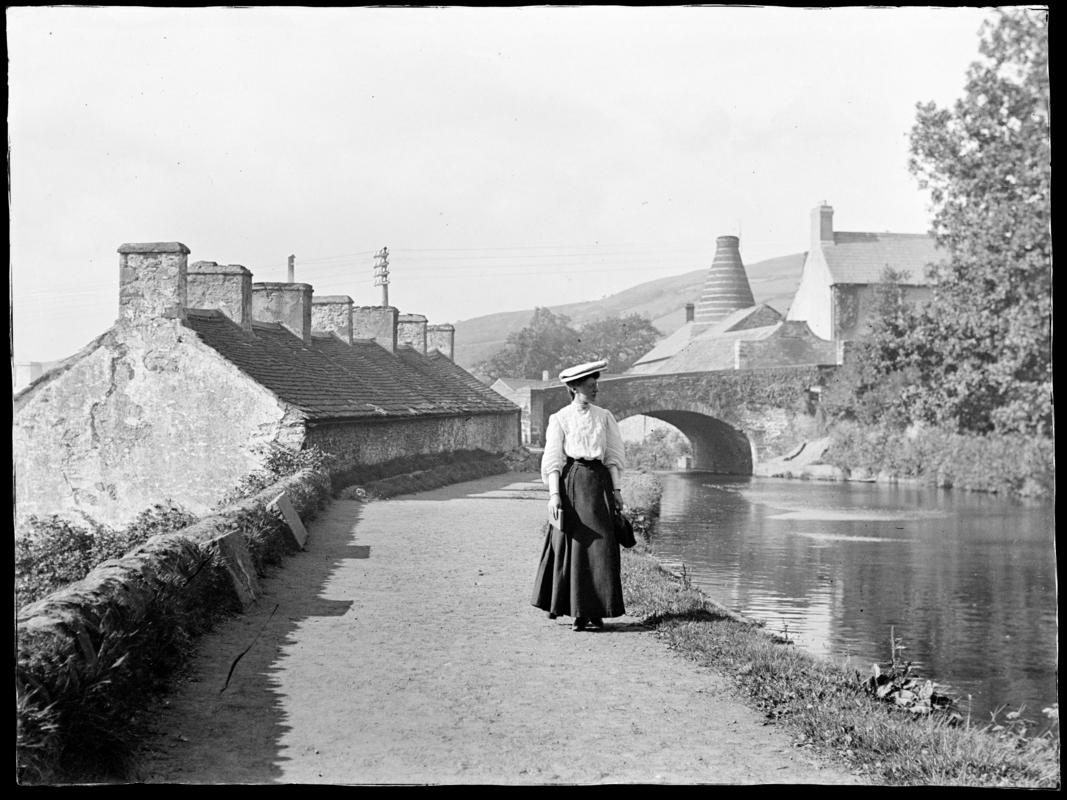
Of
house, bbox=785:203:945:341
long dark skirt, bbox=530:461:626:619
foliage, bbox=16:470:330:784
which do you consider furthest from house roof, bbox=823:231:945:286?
foliage, bbox=16:470:330:784

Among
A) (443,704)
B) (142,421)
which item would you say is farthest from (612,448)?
(142,421)

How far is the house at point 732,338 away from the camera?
168ft

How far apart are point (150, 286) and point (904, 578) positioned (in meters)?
14.8

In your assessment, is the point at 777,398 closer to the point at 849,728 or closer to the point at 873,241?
the point at 873,241

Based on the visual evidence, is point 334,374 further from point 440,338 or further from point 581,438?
point 581,438

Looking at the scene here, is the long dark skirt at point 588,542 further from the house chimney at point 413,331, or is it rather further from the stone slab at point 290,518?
the house chimney at point 413,331

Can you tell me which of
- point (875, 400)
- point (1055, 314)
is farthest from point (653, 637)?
point (875, 400)

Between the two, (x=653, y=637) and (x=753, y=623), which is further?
(x=753, y=623)

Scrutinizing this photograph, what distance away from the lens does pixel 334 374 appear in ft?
89.2

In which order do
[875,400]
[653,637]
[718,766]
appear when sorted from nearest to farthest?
[718,766] → [653,637] → [875,400]

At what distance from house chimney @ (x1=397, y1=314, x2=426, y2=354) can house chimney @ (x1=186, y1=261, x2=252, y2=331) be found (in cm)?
1664

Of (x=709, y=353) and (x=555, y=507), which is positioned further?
(x=709, y=353)

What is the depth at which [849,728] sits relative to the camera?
5945 mm
